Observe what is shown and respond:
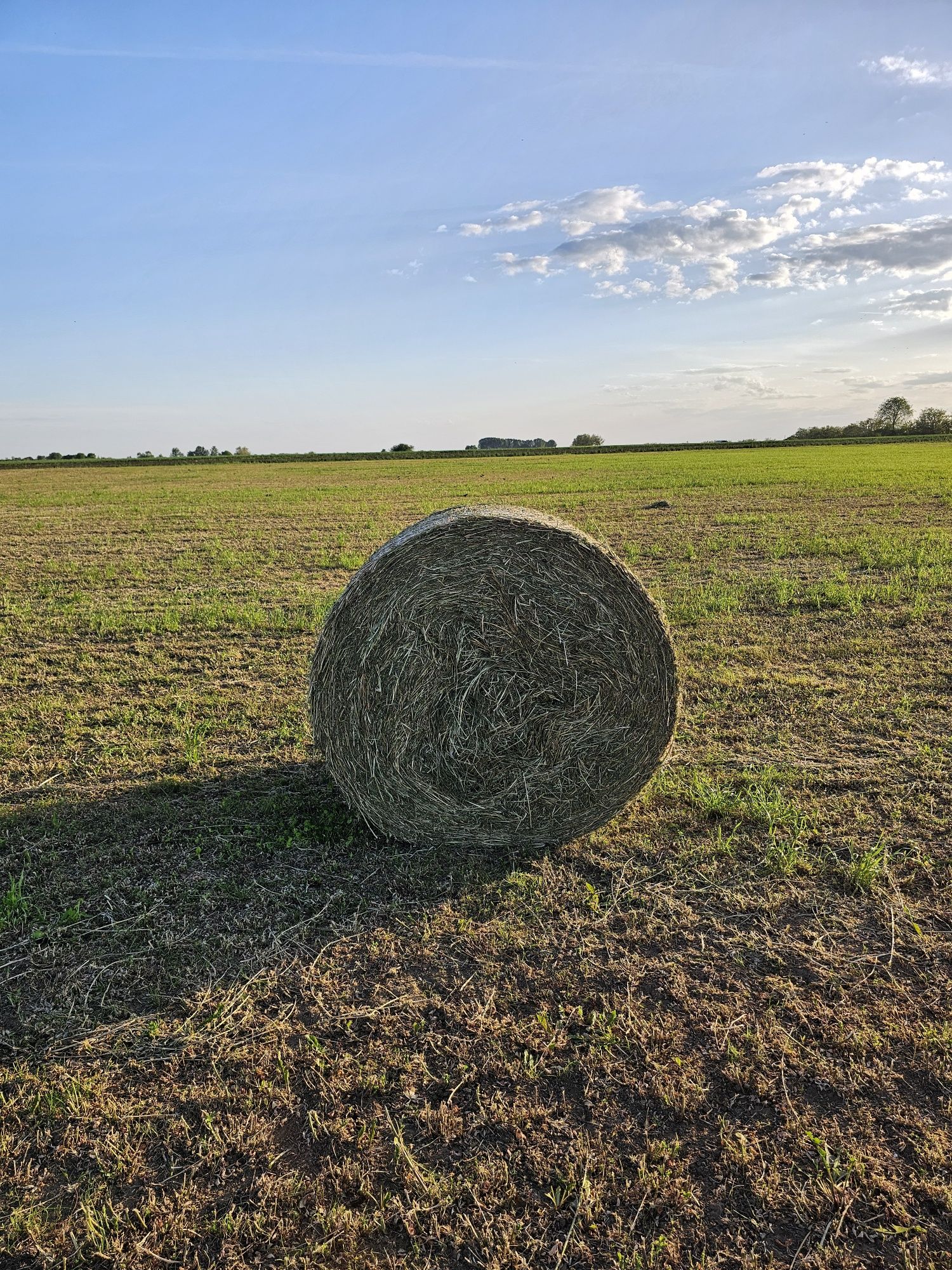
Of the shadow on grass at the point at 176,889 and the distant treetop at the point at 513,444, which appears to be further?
the distant treetop at the point at 513,444

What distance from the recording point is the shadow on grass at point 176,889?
12.3 feet

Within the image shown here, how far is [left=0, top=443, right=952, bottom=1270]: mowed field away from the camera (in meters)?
2.67

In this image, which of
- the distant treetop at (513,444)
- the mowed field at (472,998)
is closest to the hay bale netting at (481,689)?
the mowed field at (472,998)

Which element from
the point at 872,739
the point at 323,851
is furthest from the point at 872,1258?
the point at 872,739

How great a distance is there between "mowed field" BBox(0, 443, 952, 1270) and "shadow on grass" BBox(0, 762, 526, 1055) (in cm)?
2

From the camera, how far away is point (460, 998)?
364cm

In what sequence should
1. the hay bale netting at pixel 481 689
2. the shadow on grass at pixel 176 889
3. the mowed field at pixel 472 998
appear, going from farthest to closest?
the hay bale netting at pixel 481 689 < the shadow on grass at pixel 176 889 < the mowed field at pixel 472 998

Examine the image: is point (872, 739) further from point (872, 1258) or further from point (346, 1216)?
point (346, 1216)

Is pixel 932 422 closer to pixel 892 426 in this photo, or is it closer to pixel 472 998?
pixel 892 426

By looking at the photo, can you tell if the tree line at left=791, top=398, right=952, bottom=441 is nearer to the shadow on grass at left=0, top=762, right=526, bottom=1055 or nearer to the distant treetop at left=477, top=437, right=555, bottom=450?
the distant treetop at left=477, top=437, right=555, bottom=450

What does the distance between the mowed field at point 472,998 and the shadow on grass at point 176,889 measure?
2cm

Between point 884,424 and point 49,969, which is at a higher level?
point 884,424

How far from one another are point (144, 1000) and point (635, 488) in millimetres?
26014

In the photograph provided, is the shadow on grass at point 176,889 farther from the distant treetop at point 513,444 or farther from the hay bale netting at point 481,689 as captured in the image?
the distant treetop at point 513,444
